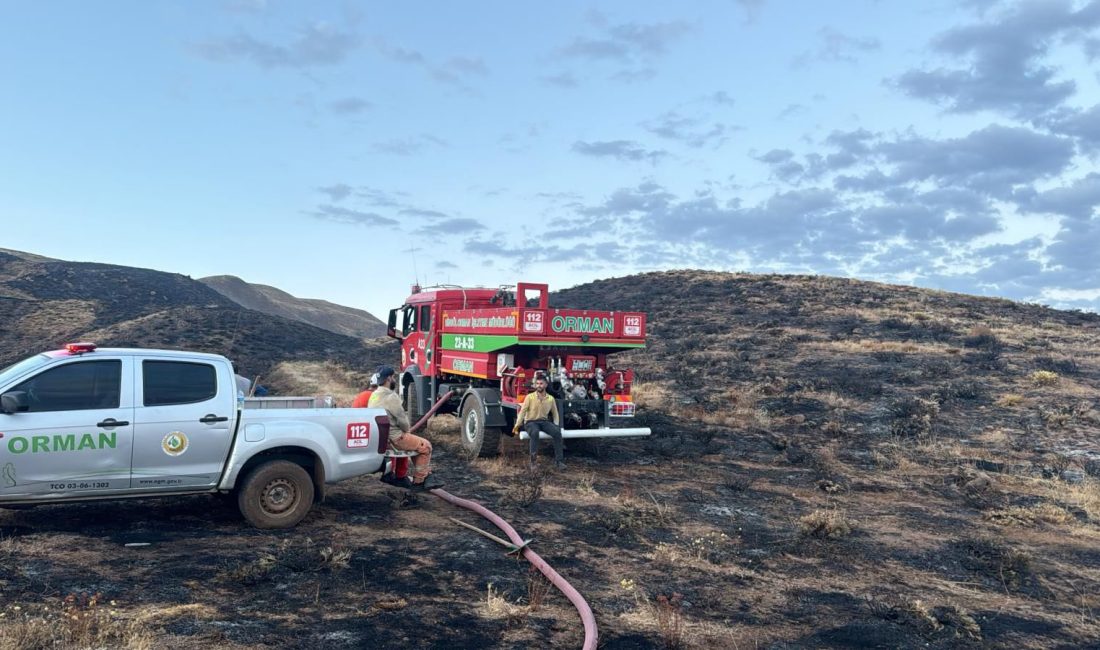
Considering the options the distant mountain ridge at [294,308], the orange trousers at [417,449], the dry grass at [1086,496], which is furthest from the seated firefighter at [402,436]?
the distant mountain ridge at [294,308]

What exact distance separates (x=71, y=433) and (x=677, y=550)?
6507 mm

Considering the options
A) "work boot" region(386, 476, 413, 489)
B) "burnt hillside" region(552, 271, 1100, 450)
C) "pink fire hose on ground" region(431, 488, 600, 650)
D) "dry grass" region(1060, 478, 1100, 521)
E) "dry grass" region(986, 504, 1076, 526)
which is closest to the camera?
"pink fire hose on ground" region(431, 488, 600, 650)

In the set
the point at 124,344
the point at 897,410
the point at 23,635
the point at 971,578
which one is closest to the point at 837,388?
the point at 897,410

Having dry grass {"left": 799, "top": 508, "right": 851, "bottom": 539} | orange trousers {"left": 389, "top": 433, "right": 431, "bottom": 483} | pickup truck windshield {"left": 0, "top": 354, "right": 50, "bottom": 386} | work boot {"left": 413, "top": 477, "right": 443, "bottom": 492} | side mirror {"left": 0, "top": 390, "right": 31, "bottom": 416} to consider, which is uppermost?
pickup truck windshield {"left": 0, "top": 354, "right": 50, "bottom": 386}

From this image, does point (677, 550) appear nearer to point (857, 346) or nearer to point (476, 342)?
point (476, 342)

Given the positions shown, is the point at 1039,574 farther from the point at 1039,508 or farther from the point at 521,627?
the point at 521,627

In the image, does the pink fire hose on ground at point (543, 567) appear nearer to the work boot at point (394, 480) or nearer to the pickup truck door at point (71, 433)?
the work boot at point (394, 480)

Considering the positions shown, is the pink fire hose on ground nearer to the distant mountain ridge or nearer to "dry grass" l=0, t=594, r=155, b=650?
"dry grass" l=0, t=594, r=155, b=650

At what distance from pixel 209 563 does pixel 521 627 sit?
10.4 ft

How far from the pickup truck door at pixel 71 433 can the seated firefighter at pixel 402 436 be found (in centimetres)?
305

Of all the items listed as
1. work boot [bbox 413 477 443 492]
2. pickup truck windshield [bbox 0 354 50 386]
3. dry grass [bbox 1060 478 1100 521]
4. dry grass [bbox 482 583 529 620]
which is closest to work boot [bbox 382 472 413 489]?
work boot [bbox 413 477 443 492]

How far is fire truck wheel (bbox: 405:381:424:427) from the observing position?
1650cm

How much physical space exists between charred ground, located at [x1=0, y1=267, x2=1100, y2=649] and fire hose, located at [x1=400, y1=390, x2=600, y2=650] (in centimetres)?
17

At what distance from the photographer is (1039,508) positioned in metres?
11.1
